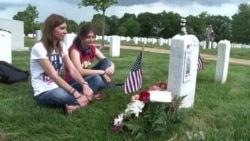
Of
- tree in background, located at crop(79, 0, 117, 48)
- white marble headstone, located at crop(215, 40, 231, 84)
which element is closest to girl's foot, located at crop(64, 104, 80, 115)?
white marble headstone, located at crop(215, 40, 231, 84)

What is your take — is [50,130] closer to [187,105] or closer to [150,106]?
[150,106]

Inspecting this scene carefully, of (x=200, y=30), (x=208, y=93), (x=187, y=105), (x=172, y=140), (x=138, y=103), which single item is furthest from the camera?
(x=200, y=30)

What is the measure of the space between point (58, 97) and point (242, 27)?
70.3m

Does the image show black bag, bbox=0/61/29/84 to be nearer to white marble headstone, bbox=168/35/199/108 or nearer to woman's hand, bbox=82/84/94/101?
woman's hand, bbox=82/84/94/101

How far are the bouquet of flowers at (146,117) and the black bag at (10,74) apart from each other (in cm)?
354

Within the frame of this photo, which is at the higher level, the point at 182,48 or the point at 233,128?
the point at 182,48

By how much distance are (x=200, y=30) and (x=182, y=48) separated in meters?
69.3

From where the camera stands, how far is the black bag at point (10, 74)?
23.7ft

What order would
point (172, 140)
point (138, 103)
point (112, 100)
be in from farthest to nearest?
point (112, 100), point (138, 103), point (172, 140)

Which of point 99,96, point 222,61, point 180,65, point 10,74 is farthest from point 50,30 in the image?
point 222,61

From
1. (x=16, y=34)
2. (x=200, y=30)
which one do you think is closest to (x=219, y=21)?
(x=200, y=30)

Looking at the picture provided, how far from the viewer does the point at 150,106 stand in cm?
428

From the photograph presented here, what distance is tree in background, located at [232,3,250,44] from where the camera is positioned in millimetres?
70312

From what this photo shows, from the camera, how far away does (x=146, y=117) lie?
420 centimetres
